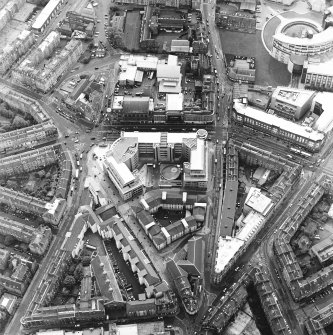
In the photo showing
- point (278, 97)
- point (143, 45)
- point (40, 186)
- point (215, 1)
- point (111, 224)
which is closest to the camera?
point (111, 224)

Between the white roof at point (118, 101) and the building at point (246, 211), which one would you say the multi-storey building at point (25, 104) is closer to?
the white roof at point (118, 101)

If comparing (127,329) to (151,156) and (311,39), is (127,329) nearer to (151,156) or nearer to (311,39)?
(151,156)

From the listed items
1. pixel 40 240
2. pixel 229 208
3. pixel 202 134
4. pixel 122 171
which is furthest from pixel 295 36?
pixel 40 240

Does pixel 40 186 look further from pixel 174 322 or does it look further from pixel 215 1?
pixel 215 1

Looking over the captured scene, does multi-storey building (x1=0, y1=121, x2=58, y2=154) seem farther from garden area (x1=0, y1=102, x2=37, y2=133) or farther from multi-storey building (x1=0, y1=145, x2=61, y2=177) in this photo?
multi-storey building (x1=0, y1=145, x2=61, y2=177)

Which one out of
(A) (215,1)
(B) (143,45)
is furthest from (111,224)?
(A) (215,1)

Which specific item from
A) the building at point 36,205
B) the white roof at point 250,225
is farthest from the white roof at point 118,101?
the white roof at point 250,225

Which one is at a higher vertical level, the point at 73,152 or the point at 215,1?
the point at 215,1
